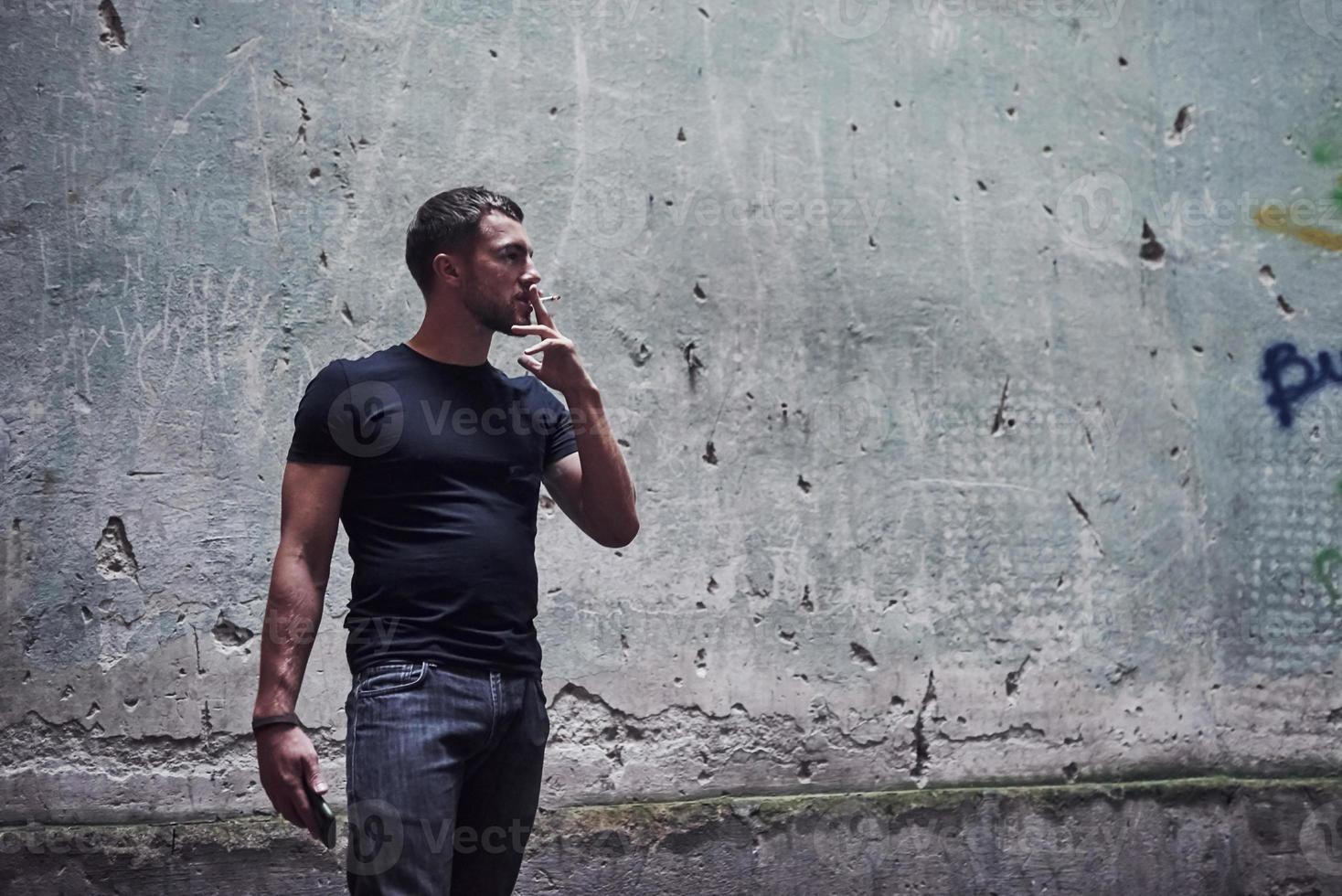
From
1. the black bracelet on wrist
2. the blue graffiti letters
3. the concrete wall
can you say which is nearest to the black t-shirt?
the black bracelet on wrist

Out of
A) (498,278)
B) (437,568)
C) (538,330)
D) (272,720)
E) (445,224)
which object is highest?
(445,224)

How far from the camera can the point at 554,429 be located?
8.39 ft

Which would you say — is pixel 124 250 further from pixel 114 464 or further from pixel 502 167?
pixel 502 167

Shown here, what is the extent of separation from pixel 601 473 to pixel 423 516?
37cm

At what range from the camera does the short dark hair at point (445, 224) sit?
247cm

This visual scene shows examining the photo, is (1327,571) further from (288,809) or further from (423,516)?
(288,809)

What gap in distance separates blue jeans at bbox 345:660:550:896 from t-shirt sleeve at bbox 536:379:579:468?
1.58 ft

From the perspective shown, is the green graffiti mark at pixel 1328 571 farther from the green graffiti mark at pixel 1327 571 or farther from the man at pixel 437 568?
the man at pixel 437 568

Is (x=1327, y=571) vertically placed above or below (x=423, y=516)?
below

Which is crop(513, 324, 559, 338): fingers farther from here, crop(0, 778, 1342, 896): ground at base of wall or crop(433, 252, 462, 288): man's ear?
crop(0, 778, 1342, 896): ground at base of wall

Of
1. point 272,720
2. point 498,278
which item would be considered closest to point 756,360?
point 498,278

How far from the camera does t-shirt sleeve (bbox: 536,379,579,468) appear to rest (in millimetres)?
2541

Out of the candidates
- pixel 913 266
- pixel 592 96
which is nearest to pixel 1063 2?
pixel 913 266

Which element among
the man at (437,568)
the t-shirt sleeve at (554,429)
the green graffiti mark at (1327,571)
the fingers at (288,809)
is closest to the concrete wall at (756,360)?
the green graffiti mark at (1327,571)
